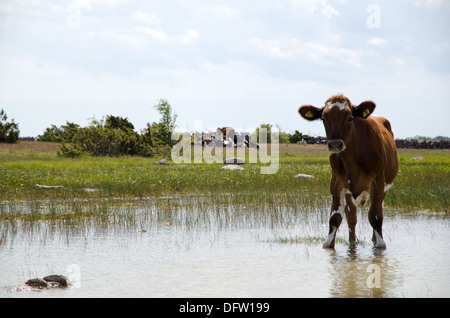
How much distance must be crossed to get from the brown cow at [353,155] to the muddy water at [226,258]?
2.59 ft

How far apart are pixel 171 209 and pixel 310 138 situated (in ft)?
197

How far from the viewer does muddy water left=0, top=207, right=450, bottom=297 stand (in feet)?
24.0

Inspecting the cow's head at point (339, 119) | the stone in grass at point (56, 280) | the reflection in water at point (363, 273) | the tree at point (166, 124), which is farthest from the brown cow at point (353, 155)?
the tree at point (166, 124)

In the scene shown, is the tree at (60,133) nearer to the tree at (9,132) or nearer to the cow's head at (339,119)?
the tree at (9,132)

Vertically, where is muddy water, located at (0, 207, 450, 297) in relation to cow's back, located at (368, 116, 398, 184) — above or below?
below

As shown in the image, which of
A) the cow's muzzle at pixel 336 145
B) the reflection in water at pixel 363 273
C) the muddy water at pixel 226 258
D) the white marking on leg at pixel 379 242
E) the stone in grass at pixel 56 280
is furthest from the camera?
the white marking on leg at pixel 379 242

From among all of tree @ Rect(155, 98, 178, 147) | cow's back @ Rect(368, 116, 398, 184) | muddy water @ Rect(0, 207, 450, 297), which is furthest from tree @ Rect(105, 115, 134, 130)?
cow's back @ Rect(368, 116, 398, 184)

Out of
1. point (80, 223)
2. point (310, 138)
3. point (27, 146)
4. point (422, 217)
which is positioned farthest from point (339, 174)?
point (310, 138)

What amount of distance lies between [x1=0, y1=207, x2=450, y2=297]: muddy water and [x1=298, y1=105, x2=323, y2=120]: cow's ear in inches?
93.6

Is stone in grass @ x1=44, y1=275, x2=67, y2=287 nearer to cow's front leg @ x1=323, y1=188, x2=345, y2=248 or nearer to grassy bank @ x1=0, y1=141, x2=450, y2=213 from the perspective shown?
cow's front leg @ x1=323, y1=188, x2=345, y2=248

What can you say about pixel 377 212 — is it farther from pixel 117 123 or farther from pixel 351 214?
pixel 117 123

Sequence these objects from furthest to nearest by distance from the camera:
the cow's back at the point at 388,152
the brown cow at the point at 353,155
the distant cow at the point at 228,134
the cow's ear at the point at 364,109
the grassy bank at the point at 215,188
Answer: the distant cow at the point at 228,134
the grassy bank at the point at 215,188
the cow's back at the point at 388,152
the cow's ear at the point at 364,109
the brown cow at the point at 353,155

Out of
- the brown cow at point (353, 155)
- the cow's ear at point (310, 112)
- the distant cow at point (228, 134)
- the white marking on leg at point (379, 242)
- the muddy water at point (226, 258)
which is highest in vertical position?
the distant cow at point (228, 134)

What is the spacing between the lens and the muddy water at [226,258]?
731 centimetres
